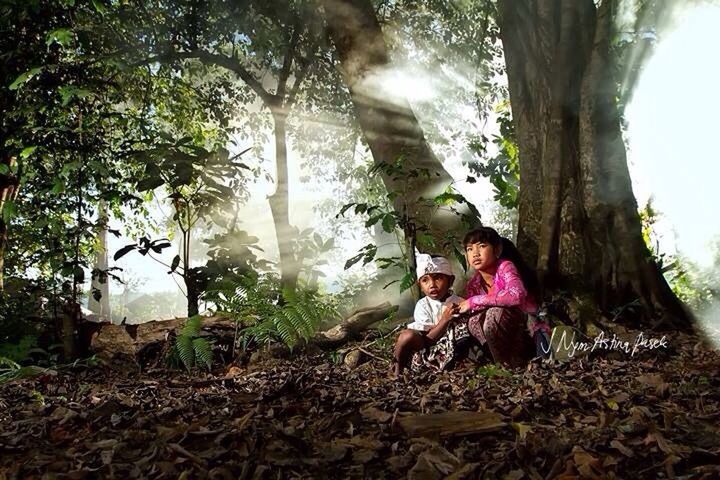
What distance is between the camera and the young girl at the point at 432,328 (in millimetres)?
3385

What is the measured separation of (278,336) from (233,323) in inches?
20.5

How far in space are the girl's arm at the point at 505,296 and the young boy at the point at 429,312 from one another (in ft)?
0.36

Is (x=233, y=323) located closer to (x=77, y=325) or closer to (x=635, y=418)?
(x=77, y=325)

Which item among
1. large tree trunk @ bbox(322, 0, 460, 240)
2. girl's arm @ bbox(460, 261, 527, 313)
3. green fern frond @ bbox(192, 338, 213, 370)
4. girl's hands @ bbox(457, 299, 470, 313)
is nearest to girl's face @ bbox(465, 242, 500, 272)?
girl's arm @ bbox(460, 261, 527, 313)

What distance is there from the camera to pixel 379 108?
5543mm

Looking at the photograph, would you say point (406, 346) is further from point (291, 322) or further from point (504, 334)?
point (291, 322)

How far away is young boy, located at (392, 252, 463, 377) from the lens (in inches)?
133

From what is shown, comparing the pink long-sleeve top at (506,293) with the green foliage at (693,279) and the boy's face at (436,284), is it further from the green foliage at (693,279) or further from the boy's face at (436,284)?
the green foliage at (693,279)

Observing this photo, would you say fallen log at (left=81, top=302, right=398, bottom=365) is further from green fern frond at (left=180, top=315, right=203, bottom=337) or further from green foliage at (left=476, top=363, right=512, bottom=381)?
green foliage at (left=476, top=363, right=512, bottom=381)

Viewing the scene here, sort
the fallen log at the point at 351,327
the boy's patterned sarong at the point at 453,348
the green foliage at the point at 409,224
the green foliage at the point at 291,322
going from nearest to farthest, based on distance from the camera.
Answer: the boy's patterned sarong at the point at 453,348
the green foliage at the point at 409,224
the green foliage at the point at 291,322
the fallen log at the point at 351,327

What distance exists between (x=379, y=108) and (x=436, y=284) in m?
2.62

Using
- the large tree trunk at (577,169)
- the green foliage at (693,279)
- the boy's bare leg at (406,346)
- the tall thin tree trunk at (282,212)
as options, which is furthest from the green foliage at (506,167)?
the tall thin tree trunk at (282,212)

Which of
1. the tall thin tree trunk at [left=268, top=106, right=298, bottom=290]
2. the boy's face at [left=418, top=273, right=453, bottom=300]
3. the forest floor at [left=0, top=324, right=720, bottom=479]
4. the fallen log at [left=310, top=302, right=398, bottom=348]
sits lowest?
the forest floor at [left=0, top=324, right=720, bottom=479]

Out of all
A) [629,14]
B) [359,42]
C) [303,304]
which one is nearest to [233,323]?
[303,304]
